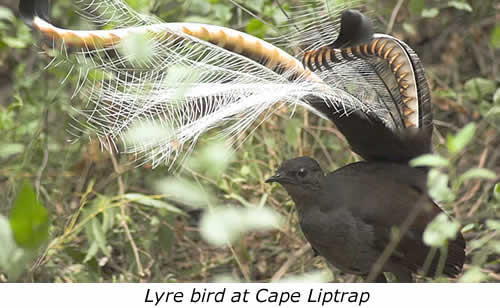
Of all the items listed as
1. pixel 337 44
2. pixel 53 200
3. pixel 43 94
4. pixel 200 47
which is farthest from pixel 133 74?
pixel 43 94

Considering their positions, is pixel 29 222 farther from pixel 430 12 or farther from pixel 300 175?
pixel 430 12

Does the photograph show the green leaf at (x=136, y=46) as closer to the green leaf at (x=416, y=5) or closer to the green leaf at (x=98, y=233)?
the green leaf at (x=98, y=233)

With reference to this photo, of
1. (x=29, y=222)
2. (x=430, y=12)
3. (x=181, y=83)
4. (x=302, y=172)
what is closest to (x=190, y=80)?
(x=181, y=83)

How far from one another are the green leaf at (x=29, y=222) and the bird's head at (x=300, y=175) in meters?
0.68

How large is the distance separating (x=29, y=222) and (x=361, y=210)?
94 cm

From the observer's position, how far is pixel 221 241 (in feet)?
5.35

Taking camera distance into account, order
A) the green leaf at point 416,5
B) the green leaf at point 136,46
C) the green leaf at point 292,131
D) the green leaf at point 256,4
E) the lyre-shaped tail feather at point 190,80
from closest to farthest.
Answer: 1. the green leaf at point 136,46
2. the lyre-shaped tail feather at point 190,80
3. the green leaf at point 256,4
4. the green leaf at point 292,131
5. the green leaf at point 416,5

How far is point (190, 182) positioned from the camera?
286 cm

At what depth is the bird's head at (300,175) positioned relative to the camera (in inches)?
81.6

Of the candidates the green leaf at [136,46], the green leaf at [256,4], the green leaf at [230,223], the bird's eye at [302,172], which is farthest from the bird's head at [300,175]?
the green leaf at [256,4]

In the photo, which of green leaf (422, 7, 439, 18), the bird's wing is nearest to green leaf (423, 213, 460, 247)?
the bird's wing

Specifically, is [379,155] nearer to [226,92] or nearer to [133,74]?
[226,92]

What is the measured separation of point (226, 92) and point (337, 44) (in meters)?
0.32

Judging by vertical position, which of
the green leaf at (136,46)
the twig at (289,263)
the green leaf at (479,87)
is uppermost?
the green leaf at (136,46)
